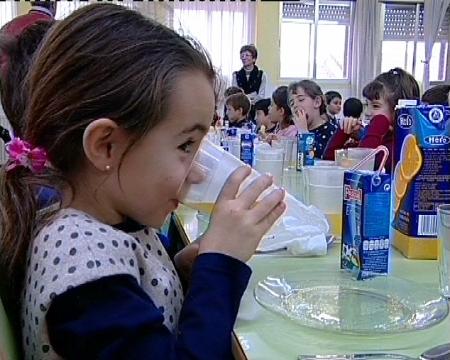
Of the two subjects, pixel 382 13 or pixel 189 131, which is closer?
pixel 189 131

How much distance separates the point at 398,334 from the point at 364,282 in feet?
0.60

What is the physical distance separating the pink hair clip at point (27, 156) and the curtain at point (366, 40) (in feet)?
24.8

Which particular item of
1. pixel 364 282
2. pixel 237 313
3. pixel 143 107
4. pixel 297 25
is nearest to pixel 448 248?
pixel 364 282

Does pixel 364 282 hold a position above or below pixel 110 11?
below

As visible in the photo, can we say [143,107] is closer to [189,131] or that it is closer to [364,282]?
[189,131]

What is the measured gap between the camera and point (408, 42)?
8.31 meters

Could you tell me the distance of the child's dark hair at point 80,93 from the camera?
74 centimetres

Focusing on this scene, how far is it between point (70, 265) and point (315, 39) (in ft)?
25.8

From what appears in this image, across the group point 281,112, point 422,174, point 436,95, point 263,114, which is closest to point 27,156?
point 422,174

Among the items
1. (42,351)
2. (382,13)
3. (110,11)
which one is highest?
(382,13)

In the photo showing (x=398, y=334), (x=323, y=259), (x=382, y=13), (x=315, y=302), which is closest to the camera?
(x=398, y=334)

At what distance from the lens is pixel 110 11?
79 cm

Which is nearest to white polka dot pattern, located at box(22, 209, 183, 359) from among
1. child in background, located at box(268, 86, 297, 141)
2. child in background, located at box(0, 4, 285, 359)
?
child in background, located at box(0, 4, 285, 359)

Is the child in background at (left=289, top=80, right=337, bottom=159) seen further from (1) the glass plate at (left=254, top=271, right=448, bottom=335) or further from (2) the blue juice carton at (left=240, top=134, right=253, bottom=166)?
(1) the glass plate at (left=254, top=271, right=448, bottom=335)
